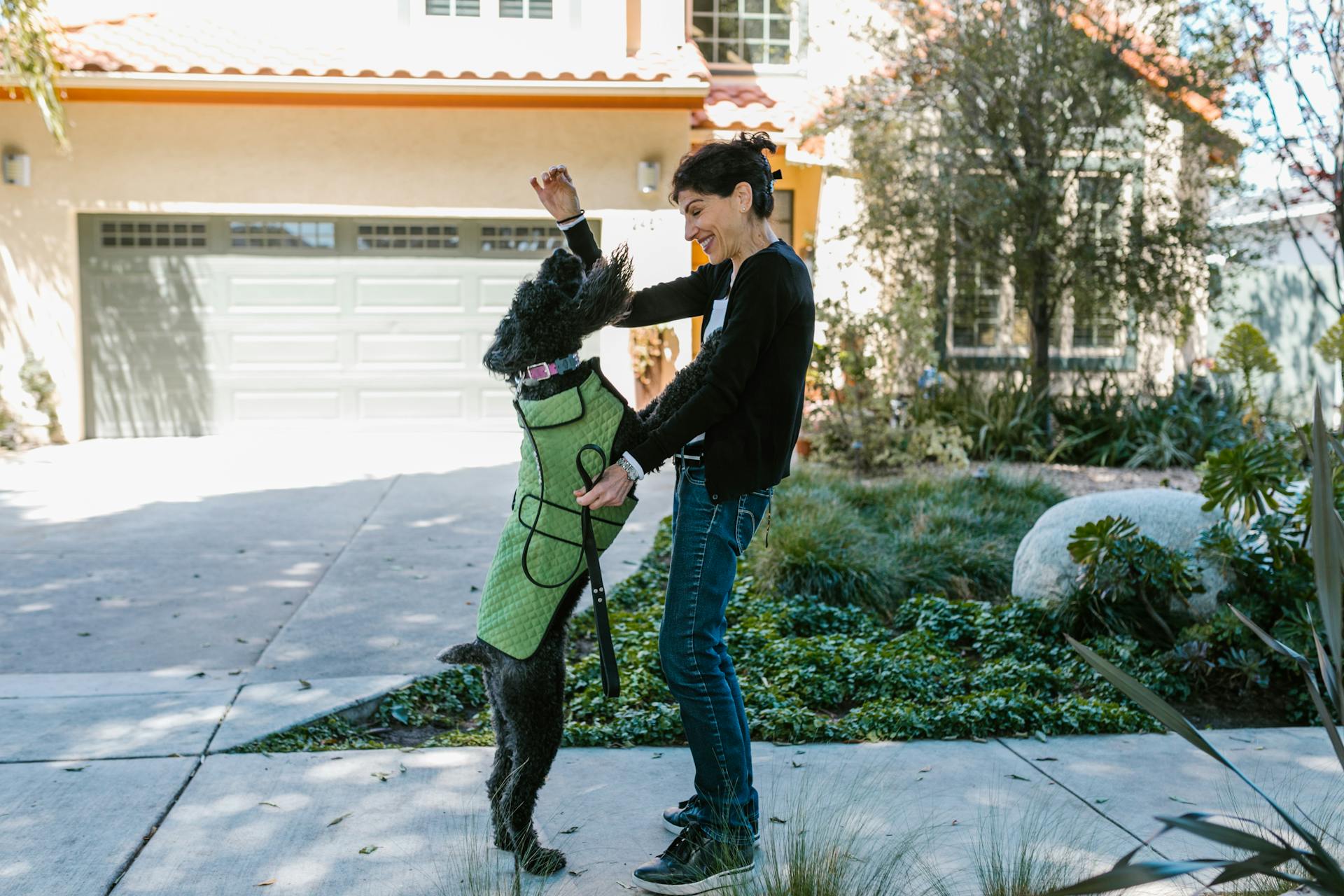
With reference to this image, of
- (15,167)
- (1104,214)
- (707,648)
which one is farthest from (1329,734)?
(15,167)

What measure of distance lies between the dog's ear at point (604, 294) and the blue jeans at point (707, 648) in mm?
446

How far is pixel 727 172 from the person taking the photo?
2996mm

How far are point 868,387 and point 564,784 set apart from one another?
6.60 m

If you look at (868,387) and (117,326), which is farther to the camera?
(117,326)

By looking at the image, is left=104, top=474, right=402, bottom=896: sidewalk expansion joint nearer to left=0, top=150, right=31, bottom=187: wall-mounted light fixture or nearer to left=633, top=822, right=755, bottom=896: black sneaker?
left=633, top=822, right=755, bottom=896: black sneaker

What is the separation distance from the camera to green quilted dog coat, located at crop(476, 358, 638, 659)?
2.97m

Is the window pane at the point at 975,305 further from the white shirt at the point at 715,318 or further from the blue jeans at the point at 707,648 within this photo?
the blue jeans at the point at 707,648

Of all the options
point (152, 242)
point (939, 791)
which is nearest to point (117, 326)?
point (152, 242)

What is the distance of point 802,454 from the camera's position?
34.3 feet

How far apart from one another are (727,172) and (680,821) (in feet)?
5.77

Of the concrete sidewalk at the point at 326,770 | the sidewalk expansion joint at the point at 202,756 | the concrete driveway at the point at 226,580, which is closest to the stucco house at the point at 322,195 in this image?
the concrete driveway at the point at 226,580

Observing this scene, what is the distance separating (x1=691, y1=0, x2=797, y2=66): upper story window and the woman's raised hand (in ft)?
37.2

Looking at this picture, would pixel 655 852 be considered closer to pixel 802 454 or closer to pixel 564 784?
pixel 564 784

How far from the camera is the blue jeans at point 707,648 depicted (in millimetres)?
3045
